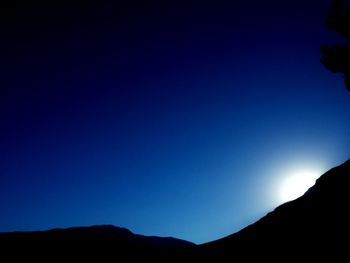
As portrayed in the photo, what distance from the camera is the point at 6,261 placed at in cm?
2322

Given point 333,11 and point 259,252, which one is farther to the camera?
point 333,11

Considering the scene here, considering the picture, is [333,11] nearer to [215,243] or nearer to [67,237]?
[215,243]

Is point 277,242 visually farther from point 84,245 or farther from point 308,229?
point 84,245

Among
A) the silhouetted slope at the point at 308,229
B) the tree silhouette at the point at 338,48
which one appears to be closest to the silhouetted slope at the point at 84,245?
the silhouetted slope at the point at 308,229

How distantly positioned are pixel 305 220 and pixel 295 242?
4.95 ft

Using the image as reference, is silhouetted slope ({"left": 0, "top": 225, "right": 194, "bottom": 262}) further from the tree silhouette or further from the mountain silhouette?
the tree silhouette

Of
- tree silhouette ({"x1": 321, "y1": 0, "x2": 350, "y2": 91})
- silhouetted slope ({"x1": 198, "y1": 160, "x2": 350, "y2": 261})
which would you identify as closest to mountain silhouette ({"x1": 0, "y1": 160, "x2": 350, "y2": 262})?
silhouetted slope ({"x1": 198, "y1": 160, "x2": 350, "y2": 261})

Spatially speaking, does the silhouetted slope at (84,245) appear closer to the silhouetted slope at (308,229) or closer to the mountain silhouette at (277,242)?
the mountain silhouette at (277,242)

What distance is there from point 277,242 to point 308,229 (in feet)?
6.55

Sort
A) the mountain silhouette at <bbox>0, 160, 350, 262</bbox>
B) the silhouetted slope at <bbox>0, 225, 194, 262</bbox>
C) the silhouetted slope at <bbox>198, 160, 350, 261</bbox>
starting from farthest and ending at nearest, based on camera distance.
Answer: the silhouetted slope at <bbox>0, 225, 194, 262</bbox>, the mountain silhouette at <bbox>0, 160, 350, 262</bbox>, the silhouetted slope at <bbox>198, 160, 350, 261</bbox>

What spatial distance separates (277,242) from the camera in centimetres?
1477

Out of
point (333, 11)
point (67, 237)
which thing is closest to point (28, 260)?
point (67, 237)

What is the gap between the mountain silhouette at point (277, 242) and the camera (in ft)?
41.8

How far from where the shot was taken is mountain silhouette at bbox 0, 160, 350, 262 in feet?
41.8
